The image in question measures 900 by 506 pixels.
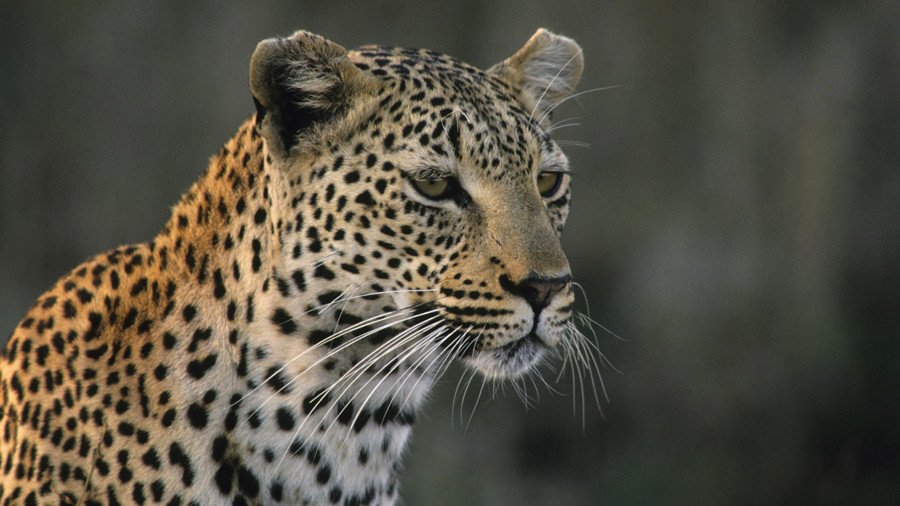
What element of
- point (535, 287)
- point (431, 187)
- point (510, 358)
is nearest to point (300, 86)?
point (431, 187)

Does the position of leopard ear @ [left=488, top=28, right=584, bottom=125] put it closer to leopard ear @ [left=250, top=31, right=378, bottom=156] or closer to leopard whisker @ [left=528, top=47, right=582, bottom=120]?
leopard whisker @ [left=528, top=47, right=582, bottom=120]

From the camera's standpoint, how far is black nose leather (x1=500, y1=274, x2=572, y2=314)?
4.41 metres

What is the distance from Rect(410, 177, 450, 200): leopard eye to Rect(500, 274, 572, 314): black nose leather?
1.44 ft

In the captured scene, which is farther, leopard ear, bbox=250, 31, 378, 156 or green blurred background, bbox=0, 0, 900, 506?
green blurred background, bbox=0, 0, 900, 506

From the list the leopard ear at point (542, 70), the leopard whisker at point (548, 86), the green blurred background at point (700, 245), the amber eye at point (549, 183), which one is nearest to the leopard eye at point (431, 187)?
the amber eye at point (549, 183)

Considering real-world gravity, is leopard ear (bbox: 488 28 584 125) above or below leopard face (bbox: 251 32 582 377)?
above

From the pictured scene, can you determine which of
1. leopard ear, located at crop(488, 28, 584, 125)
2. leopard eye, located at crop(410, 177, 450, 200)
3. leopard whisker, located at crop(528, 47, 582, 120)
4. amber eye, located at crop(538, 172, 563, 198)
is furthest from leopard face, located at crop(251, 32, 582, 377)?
leopard ear, located at crop(488, 28, 584, 125)

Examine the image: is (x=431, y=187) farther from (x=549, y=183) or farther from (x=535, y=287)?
(x=549, y=183)

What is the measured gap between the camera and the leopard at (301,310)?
4.41 meters

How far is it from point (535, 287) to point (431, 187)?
1.94ft

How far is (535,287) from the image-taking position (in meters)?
4.43

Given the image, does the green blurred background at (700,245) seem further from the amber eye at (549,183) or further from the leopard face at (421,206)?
the leopard face at (421,206)

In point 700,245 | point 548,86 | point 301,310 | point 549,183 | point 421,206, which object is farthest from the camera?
point 700,245

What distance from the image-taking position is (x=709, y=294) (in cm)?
1006
